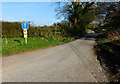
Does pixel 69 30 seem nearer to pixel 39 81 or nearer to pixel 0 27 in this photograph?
pixel 0 27

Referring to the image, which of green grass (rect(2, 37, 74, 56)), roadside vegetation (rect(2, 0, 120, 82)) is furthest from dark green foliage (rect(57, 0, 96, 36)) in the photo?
green grass (rect(2, 37, 74, 56))

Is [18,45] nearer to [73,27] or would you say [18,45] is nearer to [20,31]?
[20,31]

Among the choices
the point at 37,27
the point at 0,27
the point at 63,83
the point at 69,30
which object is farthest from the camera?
the point at 69,30

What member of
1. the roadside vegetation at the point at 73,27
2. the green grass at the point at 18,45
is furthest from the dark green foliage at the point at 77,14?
the green grass at the point at 18,45

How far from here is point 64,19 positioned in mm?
57594

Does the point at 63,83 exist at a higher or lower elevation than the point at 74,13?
lower

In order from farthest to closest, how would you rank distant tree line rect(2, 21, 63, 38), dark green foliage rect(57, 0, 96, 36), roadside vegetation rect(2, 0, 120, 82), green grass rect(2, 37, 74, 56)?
1. dark green foliage rect(57, 0, 96, 36)
2. distant tree line rect(2, 21, 63, 38)
3. roadside vegetation rect(2, 0, 120, 82)
4. green grass rect(2, 37, 74, 56)

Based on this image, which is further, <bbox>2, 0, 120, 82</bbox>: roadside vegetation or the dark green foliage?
the dark green foliage

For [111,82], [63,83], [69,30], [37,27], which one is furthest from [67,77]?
[69,30]

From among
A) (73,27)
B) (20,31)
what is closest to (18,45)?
(20,31)

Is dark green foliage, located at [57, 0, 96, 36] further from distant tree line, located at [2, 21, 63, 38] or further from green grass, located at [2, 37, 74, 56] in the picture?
green grass, located at [2, 37, 74, 56]

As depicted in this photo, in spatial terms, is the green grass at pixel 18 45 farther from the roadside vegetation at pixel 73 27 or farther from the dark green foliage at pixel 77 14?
the dark green foliage at pixel 77 14

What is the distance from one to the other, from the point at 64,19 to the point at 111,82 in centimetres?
4891

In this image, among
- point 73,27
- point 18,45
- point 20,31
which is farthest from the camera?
point 73,27
